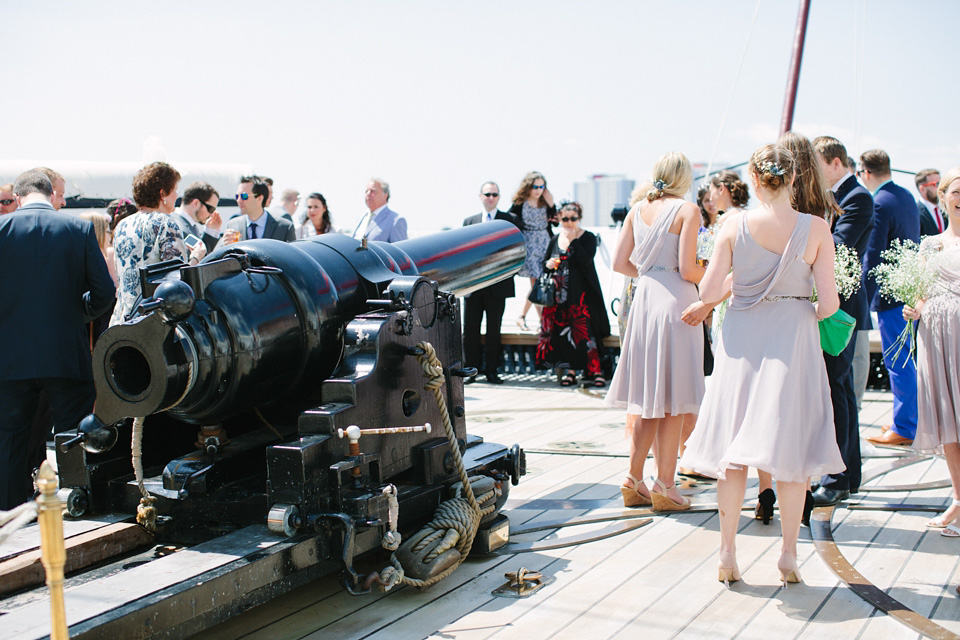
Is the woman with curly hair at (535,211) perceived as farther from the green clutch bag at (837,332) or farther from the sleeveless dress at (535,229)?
the green clutch bag at (837,332)

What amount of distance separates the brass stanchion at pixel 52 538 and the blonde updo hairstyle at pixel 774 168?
103 inches

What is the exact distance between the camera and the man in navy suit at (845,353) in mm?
4414

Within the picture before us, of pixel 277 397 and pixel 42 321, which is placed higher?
pixel 42 321

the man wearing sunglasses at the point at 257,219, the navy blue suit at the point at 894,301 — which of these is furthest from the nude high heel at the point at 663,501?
the man wearing sunglasses at the point at 257,219

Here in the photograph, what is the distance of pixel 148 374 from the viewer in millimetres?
2891

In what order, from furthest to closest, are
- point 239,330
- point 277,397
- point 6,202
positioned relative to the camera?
point 6,202, point 277,397, point 239,330

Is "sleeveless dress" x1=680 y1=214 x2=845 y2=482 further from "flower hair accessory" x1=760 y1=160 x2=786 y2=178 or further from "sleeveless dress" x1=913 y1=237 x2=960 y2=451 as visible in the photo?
"sleeveless dress" x1=913 y1=237 x2=960 y2=451

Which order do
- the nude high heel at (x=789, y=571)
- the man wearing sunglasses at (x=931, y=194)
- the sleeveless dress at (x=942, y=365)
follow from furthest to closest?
the man wearing sunglasses at (x=931, y=194) → the sleeveless dress at (x=942, y=365) → the nude high heel at (x=789, y=571)

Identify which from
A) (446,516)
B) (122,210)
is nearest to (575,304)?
(122,210)

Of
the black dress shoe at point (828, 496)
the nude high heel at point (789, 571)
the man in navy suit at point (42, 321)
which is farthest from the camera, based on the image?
the black dress shoe at point (828, 496)

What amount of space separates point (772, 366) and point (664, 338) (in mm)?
1038

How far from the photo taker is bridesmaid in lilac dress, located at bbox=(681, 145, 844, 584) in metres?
3.31

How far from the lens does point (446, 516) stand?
11.1ft

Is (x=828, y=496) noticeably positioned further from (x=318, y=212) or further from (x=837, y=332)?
(x=318, y=212)
